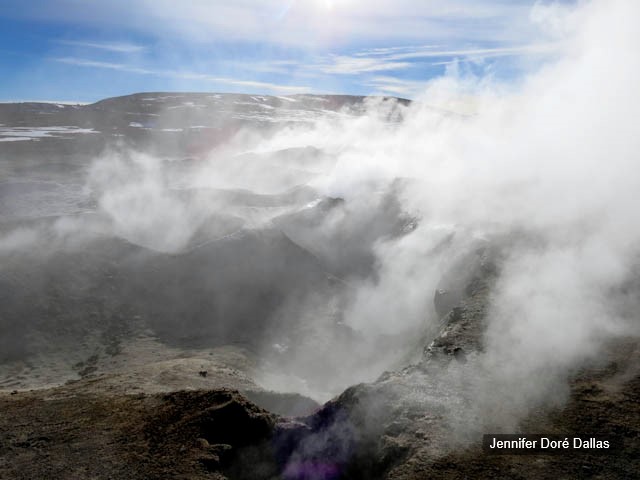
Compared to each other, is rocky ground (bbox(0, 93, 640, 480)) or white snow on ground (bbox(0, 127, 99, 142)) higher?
white snow on ground (bbox(0, 127, 99, 142))

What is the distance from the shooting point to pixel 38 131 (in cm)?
6650

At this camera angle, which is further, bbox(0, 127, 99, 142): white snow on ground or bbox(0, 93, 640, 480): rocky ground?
bbox(0, 127, 99, 142): white snow on ground

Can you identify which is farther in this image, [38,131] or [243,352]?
[38,131]

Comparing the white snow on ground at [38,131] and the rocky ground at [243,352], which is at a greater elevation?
the white snow on ground at [38,131]

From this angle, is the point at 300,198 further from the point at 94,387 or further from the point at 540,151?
the point at 94,387

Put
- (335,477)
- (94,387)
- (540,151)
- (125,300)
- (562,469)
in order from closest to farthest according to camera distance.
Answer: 1. (562,469)
2. (335,477)
3. (94,387)
4. (125,300)
5. (540,151)

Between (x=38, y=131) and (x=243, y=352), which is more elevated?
(x=38, y=131)

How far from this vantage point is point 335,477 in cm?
974

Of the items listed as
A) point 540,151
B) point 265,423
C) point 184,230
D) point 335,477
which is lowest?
point 335,477

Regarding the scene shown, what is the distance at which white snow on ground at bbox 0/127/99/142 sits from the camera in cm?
6197

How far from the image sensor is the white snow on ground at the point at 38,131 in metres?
62.0

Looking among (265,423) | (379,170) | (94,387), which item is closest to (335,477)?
(265,423)

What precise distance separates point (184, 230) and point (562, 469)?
24372 mm

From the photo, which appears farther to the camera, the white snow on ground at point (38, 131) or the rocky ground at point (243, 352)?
the white snow on ground at point (38, 131)
